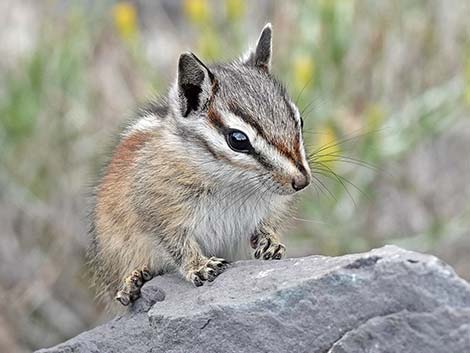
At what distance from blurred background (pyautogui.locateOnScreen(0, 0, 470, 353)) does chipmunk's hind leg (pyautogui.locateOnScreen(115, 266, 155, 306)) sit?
2.92 m

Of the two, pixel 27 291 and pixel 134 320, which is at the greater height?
pixel 134 320

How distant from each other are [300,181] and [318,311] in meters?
0.76

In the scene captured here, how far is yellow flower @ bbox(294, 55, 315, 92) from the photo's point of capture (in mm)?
8031

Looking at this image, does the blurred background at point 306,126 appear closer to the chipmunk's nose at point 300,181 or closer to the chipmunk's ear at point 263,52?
→ the chipmunk's ear at point 263,52

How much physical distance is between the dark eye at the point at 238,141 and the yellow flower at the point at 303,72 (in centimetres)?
296

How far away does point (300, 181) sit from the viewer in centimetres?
470

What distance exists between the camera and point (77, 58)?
9.36 m

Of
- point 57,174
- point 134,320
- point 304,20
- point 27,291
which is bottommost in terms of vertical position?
point 27,291

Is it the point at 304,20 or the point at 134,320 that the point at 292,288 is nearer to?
the point at 134,320

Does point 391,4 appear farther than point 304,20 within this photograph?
Yes

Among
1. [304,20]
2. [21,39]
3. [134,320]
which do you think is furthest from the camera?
[21,39]

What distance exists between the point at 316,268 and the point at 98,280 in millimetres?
2004

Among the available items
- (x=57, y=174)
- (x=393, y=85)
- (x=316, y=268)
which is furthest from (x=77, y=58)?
(x=316, y=268)

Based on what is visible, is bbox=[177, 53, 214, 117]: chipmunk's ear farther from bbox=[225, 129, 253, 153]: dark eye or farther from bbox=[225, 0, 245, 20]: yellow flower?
bbox=[225, 0, 245, 20]: yellow flower
